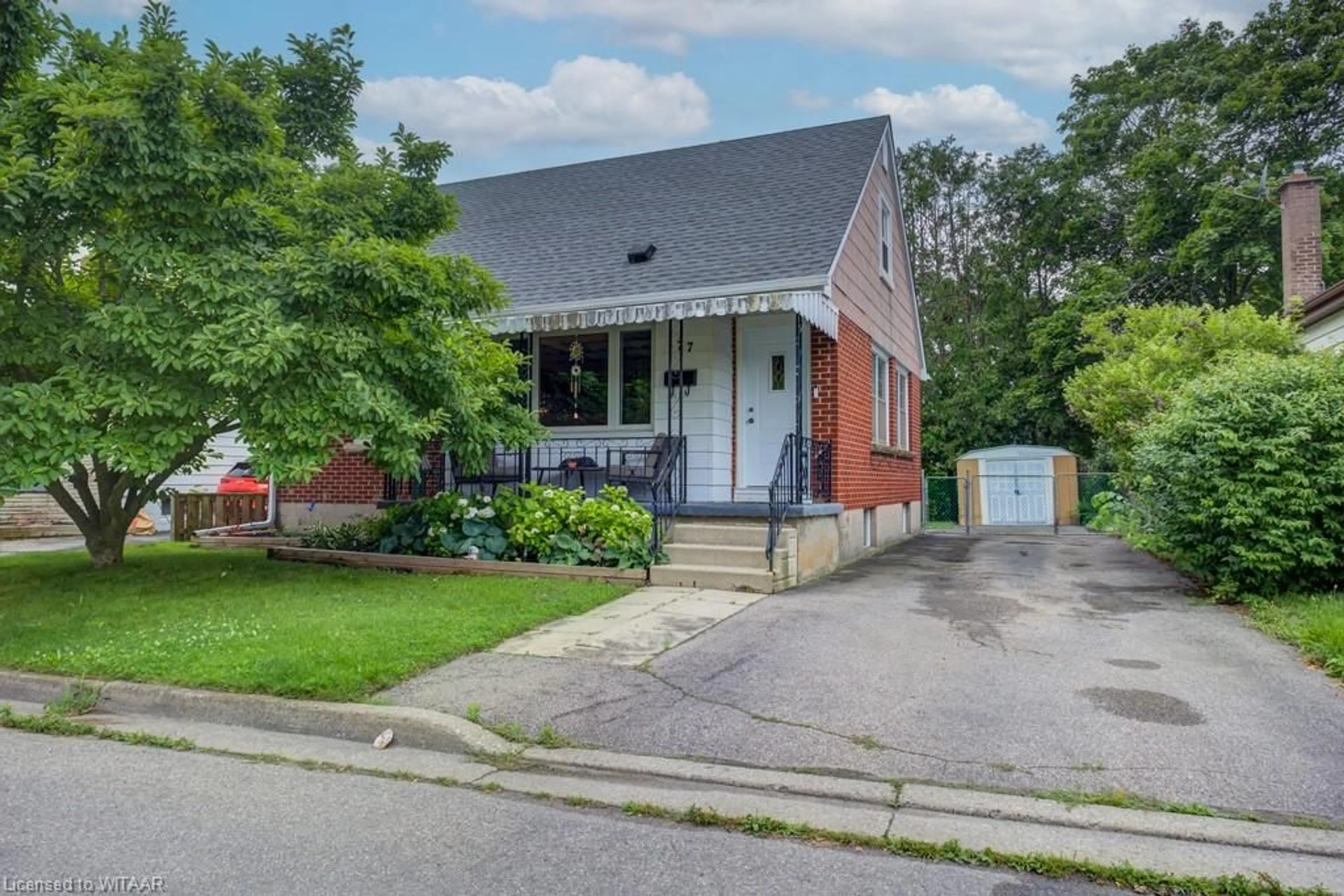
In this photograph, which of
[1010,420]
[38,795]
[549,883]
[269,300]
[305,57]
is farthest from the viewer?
[1010,420]

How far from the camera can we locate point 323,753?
13.6 ft

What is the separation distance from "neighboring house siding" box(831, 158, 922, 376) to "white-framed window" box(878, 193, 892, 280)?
0.04 metres

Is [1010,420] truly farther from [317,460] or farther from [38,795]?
[38,795]

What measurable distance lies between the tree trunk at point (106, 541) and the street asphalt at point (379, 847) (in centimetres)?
577

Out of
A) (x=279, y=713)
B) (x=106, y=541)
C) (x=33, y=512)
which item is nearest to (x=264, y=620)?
(x=279, y=713)

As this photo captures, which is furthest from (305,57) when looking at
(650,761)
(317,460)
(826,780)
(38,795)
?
(826,780)

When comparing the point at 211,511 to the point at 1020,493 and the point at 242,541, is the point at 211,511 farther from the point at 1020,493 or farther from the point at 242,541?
the point at 1020,493

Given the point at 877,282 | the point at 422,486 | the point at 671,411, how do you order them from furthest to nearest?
the point at 877,282, the point at 422,486, the point at 671,411

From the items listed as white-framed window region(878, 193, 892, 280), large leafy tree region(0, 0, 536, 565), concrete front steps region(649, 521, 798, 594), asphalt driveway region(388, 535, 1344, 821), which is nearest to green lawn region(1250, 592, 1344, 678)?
asphalt driveway region(388, 535, 1344, 821)

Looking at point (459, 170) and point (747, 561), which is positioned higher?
point (459, 170)

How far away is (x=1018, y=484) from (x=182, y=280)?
18.9 metres

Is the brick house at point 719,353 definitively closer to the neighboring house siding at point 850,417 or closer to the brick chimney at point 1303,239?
the neighboring house siding at point 850,417

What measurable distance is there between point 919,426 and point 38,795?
53.9ft

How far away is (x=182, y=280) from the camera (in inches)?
263
